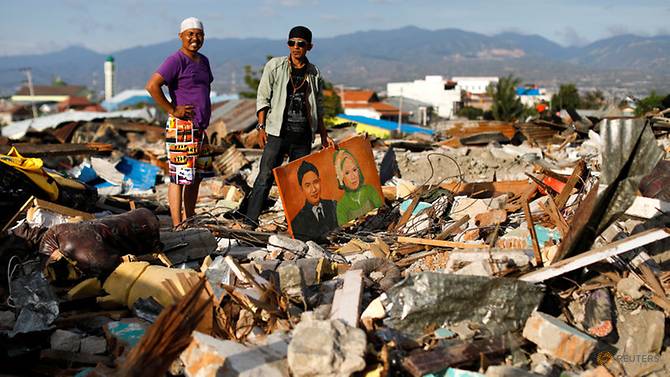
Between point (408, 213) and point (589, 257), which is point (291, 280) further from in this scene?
point (408, 213)

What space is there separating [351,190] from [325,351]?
3.17 m

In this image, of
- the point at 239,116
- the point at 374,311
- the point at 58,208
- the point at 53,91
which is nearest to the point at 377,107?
the point at 239,116

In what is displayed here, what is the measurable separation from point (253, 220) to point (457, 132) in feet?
27.8

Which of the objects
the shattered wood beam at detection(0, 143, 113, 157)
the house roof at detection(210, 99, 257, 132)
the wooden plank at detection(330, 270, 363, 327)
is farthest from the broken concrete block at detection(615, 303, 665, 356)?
the house roof at detection(210, 99, 257, 132)

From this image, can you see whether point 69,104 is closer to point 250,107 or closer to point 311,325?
point 250,107

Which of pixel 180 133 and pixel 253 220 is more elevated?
pixel 180 133

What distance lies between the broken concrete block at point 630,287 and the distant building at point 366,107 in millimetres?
67727

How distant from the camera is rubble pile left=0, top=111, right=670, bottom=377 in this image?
120 inches

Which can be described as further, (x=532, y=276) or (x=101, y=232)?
(x=101, y=232)

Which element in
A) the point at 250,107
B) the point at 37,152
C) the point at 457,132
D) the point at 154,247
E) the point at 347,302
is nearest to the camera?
the point at 347,302

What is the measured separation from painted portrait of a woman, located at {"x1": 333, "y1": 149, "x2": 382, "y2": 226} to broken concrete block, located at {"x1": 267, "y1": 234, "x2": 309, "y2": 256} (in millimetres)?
846

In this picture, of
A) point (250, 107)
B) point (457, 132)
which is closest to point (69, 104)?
point (250, 107)

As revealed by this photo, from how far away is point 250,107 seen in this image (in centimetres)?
2044

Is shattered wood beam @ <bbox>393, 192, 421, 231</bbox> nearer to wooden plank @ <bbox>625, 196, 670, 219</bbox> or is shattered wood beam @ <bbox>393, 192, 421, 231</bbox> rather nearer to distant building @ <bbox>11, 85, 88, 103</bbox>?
wooden plank @ <bbox>625, 196, 670, 219</bbox>
